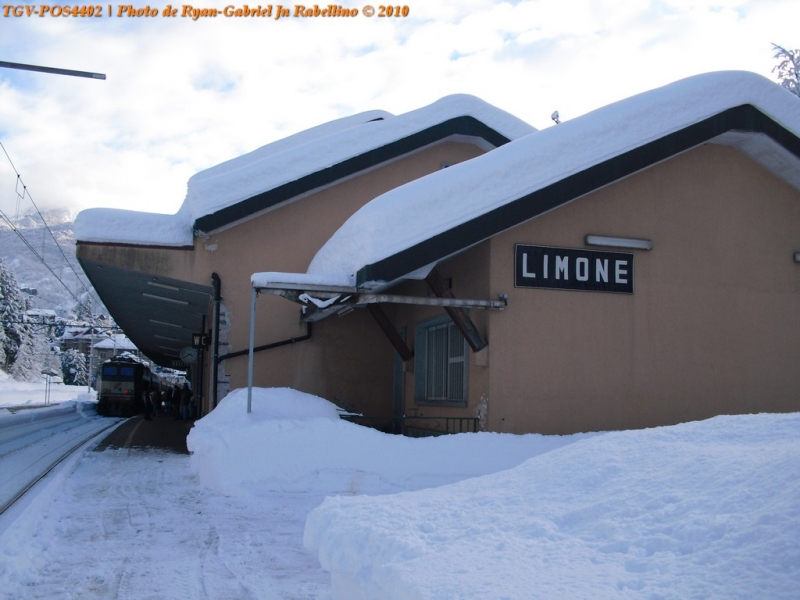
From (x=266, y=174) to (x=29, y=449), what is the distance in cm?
905

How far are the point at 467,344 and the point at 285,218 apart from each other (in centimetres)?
574

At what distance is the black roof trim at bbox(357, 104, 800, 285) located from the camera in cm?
1095

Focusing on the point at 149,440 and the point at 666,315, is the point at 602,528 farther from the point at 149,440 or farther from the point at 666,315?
the point at 149,440

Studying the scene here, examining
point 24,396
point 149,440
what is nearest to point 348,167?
point 149,440

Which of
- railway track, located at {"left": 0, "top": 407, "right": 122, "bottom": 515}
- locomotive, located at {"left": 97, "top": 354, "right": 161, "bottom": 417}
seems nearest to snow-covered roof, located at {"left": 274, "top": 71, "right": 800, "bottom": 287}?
railway track, located at {"left": 0, "top": 407, "right": 122, "bottom": 515}

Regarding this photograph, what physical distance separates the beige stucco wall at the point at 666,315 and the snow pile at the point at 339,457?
163 cm

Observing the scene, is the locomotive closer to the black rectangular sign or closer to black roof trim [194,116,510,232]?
black roof trim [194,116,510,232]

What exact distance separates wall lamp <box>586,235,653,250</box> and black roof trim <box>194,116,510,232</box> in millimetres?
5950

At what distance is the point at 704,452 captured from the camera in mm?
4672

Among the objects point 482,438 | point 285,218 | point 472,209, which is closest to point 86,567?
point 482,438

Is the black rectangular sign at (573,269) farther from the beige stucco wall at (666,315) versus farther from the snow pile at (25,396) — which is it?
the snow pile at (25,396)

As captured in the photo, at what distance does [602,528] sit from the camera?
3924mm

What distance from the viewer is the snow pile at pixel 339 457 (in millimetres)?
9594

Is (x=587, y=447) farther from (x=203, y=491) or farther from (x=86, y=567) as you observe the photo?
(x=203, y=491)
